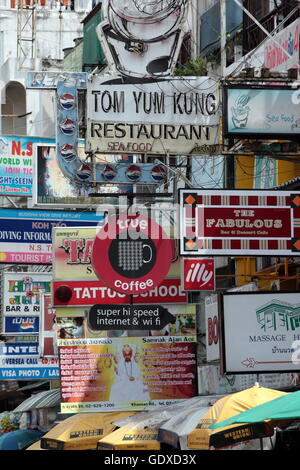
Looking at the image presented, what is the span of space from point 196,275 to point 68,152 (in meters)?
3.33

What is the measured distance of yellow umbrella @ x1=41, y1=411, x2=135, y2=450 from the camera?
2281cm

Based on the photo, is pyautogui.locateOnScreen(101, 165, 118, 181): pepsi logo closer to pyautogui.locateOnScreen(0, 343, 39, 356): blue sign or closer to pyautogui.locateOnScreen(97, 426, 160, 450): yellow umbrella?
pyautogui.locateOnScreen(97, 426, 160, 450): yellow umbrella

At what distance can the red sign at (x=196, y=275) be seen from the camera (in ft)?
72.1

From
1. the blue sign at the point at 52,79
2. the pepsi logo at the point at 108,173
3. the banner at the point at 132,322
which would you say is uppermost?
the blue sign at the point at 52,79

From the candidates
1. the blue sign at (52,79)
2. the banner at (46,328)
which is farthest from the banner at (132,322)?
the banner at (46,328)

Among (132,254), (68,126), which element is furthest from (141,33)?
(132,254)

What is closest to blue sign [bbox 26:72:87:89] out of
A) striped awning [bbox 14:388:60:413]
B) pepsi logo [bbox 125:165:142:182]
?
pepsi logo [bbox 125:165:142:182]

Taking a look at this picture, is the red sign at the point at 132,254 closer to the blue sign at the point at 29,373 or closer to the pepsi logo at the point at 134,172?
the pepsi logo at the point at 134,172

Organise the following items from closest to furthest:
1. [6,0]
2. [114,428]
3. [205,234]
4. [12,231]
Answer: [205,234]
[114,428]
[12,231]
[6,0]

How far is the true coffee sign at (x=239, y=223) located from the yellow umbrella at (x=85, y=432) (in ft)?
16.7

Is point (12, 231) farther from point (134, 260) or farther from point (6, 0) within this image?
point (6, 0)

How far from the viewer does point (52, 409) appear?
1298 inches
